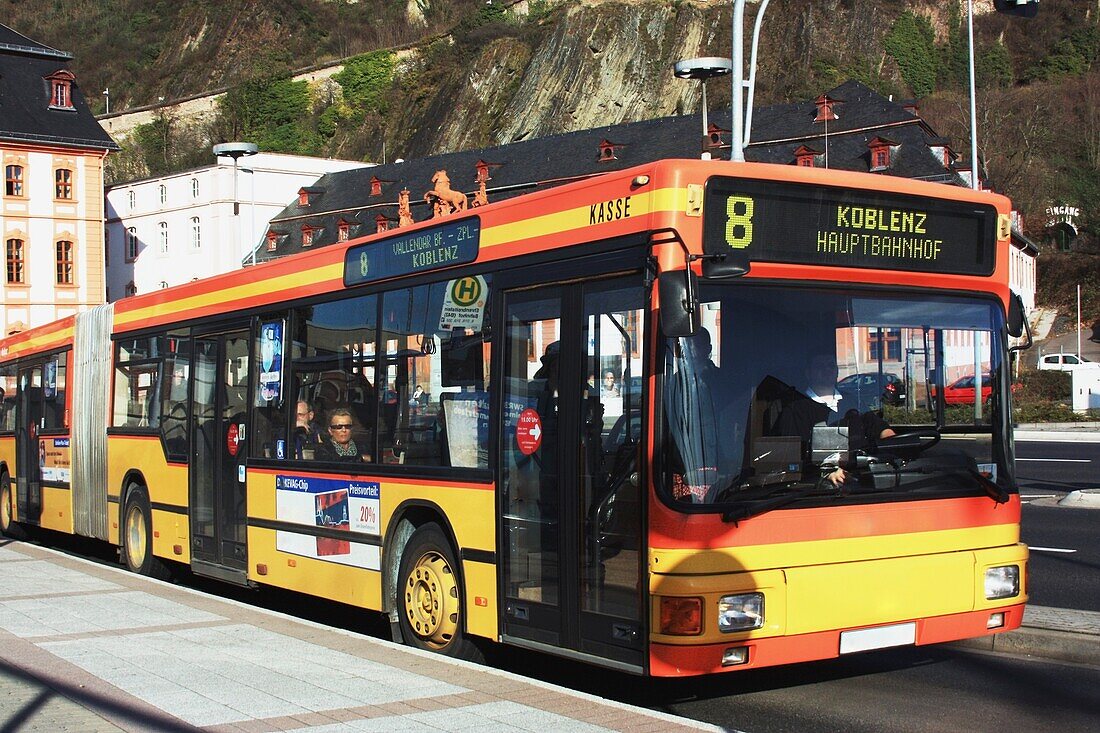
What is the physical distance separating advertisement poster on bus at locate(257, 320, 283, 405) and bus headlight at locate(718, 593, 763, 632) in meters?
5.77

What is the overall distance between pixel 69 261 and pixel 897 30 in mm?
67501

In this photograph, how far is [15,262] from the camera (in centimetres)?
7081

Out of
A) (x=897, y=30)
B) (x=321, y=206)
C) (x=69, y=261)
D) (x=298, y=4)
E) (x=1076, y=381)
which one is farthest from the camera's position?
(x=298, y=4)

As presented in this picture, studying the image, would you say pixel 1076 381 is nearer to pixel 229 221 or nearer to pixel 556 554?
pixel 556 554

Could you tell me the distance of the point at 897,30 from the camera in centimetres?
11056

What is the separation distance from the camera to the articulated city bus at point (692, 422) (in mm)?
7230

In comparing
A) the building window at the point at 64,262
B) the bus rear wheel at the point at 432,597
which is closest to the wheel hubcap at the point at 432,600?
the bus rear wheel at the point at 432,597

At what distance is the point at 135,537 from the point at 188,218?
69.3m

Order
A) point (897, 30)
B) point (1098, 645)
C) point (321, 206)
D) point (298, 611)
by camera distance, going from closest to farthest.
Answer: point (1098, 645) < point (298, 611) < point (321, 206) < point (897, 30)

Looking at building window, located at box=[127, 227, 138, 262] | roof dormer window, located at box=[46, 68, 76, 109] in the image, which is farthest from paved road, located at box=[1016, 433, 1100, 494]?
building window, located at box=[127, 227, 138, 262]

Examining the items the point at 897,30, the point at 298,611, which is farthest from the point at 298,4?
the point at 298,611

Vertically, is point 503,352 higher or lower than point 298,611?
higher

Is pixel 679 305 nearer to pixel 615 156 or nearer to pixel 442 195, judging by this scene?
pixel 442 195

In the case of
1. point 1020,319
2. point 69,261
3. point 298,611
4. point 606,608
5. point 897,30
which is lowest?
point 298,611
